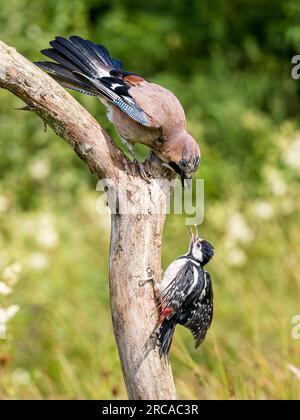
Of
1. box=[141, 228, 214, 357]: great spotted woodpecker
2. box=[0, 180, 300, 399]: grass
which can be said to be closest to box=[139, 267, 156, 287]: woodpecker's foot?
box=[141, 228, 214, 357]: great spotted woodpecker

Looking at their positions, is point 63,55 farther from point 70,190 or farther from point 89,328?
point 70,190

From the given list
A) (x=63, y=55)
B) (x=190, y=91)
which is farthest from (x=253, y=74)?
(x=63, y=55)

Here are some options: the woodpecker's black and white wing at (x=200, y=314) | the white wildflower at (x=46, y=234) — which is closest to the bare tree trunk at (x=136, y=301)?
the woodpecker's black and white wing at (x=200, y=314)

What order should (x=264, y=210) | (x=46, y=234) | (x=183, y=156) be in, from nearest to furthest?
(x=183, y=156) → (x=264, y=210) → (x=46, y=234)

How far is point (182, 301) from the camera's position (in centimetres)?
260

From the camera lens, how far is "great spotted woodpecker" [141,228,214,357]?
8.41 ft

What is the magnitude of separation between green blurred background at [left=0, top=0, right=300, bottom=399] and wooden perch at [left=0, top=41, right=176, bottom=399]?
1.63 ft

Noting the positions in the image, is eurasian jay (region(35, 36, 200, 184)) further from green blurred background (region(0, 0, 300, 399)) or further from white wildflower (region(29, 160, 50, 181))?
white wildflower (region(29, 160, 50, 181))

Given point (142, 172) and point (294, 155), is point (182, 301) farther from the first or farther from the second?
point (294, 155)

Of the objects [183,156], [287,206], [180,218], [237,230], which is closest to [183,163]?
[183,156]

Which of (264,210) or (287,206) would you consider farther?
(287,206)

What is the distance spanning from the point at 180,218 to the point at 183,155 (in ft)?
8.97

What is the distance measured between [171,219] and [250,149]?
1.65m

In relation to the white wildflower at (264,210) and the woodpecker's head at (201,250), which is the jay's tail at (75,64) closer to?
the woodpecker's head at (201,250)
